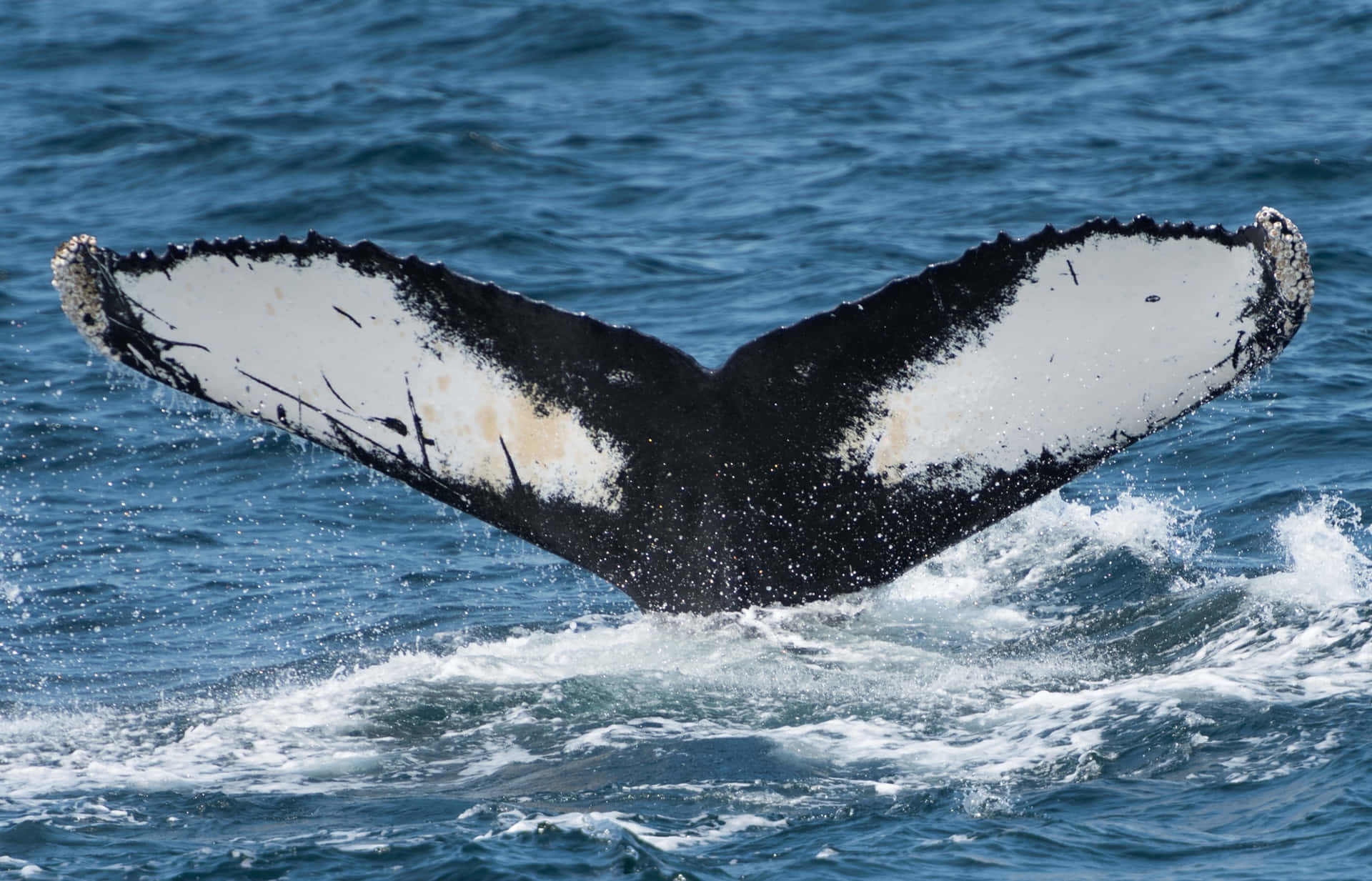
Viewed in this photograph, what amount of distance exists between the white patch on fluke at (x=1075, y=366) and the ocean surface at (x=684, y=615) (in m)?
0.78

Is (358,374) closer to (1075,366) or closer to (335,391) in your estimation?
(335,391)

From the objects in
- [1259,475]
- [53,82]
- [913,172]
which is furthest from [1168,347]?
[53,82]

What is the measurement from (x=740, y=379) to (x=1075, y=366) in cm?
106

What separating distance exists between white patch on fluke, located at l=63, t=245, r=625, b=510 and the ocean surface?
1.03 meters

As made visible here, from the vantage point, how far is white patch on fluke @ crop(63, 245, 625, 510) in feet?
17.5

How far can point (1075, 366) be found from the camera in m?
5.49

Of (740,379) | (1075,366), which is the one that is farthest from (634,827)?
(1075,366)

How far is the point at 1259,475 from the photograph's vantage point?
9602 mm

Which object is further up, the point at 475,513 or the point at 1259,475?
the point at 475,513

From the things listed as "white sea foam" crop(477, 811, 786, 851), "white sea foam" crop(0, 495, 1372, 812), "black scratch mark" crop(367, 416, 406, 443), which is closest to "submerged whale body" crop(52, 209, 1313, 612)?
"black scratch mark" crop(367, 416, 406, 443)

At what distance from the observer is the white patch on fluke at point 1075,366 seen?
208 inches

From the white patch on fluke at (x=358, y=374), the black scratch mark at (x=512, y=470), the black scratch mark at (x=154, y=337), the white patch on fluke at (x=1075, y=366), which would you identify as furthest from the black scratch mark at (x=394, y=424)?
the white patch on fluke at (x=1075, y=366)

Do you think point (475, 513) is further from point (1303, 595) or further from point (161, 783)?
point (1303, 595)

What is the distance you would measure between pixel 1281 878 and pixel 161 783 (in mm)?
3628
